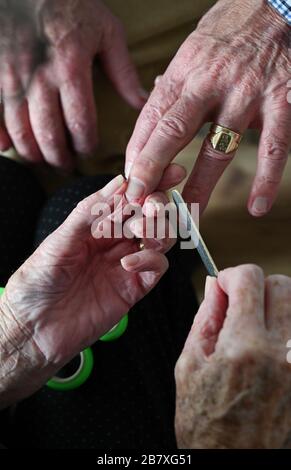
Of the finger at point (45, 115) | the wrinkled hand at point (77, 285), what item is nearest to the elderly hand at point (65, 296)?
the wrinkled hand at point (77, 285)

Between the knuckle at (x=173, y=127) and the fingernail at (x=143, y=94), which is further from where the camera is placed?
the fingernail at (x=143, y=94)

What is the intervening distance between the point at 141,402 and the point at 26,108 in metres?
0.57

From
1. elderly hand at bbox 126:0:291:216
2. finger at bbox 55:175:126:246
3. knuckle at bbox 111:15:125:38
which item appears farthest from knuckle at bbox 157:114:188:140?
knuckle at bbox 111:15:125:38

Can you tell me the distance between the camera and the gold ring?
31.0 inches

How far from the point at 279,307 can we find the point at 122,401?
0.35 meters

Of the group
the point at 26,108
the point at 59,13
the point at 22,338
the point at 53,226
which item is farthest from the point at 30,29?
the point at 22,338

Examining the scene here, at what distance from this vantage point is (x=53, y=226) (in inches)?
37.3

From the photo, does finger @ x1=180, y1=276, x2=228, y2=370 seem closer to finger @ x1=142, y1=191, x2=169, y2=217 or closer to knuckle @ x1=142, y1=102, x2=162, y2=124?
finger @ x1=142, y1=191, x2=169, y2=217

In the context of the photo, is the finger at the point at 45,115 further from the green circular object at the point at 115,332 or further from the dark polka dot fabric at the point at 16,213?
the green circular object at the point at 115,332

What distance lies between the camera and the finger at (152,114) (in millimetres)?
794

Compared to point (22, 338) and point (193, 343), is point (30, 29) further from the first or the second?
point (193, 343)

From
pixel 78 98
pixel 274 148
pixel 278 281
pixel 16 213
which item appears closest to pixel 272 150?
pixel 274 148

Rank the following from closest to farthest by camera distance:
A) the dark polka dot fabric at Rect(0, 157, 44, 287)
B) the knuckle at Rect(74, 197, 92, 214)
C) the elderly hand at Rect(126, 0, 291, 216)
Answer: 1. the knuckle at Rect(74, 197, 92, 214)
2. the elderly hand at Rect(126, 0, 291, 216)
3. the dark polka dot fabric at Rect(0, 157, 44, 287)

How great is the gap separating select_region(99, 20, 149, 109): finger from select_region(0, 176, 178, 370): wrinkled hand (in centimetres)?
39
